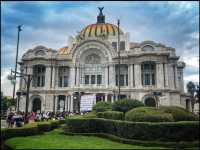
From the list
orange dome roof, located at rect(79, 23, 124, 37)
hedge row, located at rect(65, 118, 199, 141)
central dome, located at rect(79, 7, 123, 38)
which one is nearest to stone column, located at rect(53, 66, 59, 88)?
central dome, located at rect(79, 7, 123, 38)

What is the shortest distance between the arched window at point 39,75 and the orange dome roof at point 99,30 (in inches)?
572

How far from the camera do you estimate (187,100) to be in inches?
2506

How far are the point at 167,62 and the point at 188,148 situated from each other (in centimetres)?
4269

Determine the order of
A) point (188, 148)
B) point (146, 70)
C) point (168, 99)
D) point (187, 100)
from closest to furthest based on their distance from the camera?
1. point (188, 148)
2. point (168, 99)
3. point (146, 70)
4. point (187, 100)

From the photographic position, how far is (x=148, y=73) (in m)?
57.7

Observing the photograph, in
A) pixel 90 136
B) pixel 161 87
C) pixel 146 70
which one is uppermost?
pixel 146 70

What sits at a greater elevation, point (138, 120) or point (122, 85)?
point (122, 85)

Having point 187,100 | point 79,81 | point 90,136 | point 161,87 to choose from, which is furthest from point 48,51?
point 90,136

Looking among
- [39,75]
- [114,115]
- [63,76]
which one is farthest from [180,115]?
[39,75]

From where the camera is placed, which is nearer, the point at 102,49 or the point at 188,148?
the point at 188,148

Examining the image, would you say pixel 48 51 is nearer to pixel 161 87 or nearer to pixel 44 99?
pixel 44 99

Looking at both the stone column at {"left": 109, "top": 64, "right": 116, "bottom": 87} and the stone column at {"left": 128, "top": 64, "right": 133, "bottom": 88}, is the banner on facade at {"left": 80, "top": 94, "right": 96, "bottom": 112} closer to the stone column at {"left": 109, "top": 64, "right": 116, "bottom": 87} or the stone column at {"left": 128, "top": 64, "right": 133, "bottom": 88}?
the stone column at {"left": 109, "top": 64, "right": 116, "bottom": 87}

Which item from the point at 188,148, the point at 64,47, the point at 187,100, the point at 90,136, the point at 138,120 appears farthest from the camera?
the point at 64,47

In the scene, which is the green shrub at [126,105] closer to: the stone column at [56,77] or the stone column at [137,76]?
the stone column at [137,76]
